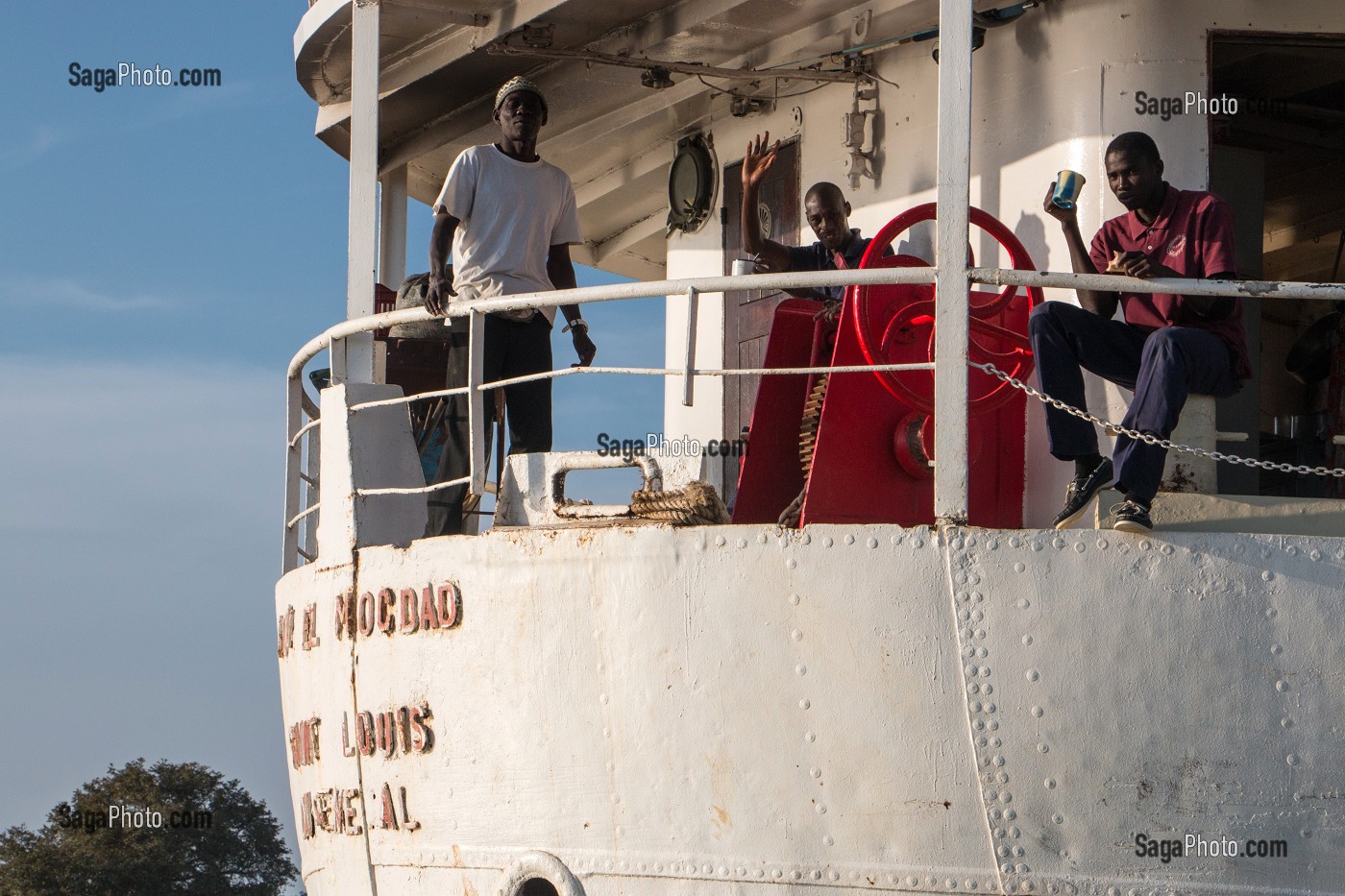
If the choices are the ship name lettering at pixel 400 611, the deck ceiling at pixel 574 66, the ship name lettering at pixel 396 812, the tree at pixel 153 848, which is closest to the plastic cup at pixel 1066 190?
the deck ceiling at pixel 574 66

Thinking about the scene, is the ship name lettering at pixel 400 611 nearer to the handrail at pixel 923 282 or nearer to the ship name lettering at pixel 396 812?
the ship name lettering at pixel 396 812

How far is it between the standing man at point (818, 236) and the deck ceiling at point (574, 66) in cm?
130

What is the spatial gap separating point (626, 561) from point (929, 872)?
5.05 ft

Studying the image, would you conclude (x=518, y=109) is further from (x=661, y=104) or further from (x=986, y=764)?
(x=986, y=764)

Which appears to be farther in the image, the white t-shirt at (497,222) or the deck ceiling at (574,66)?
the deck ceiling at (574,66)

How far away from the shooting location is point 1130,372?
616 centimetres

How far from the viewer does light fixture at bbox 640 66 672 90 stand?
9.19 meters

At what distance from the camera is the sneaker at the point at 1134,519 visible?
554 cm

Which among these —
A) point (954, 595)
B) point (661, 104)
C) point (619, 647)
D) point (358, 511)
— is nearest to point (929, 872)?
point (954, 595)

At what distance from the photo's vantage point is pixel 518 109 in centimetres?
774

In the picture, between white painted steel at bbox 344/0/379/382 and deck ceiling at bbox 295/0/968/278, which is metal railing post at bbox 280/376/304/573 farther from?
deck ceiling at bbox 295/0/968/278

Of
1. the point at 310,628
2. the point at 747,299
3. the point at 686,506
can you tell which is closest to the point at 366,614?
the point at 310,628

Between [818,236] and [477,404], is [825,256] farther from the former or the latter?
[477,404]

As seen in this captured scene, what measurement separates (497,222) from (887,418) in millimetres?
2170
